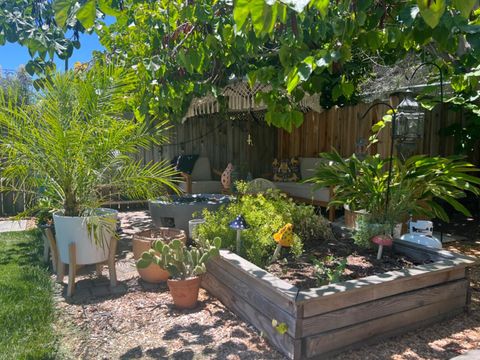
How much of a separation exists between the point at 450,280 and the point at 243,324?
146cm

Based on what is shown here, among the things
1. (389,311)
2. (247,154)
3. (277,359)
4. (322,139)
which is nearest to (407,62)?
(322,139)

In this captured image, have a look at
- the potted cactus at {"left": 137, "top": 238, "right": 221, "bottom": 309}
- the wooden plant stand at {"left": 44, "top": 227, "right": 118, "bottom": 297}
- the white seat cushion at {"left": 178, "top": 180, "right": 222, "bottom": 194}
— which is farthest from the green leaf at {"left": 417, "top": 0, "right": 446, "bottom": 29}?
the white seat cushion at {"left": 178, "top": 180, "right": 222, "bottom": 194}

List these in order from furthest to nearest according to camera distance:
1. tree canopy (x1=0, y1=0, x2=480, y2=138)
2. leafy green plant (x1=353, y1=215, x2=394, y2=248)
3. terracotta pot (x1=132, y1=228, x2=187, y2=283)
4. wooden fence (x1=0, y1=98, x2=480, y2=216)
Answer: wooden fence (x1=0, y1=98, x2=480, y2=216)
terracotta pot (x1=132, y1=228, x2=187, y2=283)
leafy green plant (x1=353, y1=215, x2=394, y2=248)
tree canopy (x1=0, y1=0, x2=480, y2=138)

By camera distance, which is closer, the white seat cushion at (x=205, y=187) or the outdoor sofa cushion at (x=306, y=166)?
the outdoor sofa cushion at (x=306, y=166)

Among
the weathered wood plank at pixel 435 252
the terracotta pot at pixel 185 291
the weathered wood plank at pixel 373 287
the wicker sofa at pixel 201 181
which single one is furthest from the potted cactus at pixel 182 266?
the wicker sofa at pixel 201 181

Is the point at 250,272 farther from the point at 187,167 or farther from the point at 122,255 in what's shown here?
the point at 187,167

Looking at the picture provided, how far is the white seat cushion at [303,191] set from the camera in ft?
19.2

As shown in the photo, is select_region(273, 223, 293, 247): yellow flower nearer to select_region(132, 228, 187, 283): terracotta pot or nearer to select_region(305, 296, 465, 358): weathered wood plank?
select_region(305, 296, 465, 358): weathered wood plank

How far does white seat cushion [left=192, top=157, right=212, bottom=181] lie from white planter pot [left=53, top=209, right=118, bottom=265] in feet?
14.6

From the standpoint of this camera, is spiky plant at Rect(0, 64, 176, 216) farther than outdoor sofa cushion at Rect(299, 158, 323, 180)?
No

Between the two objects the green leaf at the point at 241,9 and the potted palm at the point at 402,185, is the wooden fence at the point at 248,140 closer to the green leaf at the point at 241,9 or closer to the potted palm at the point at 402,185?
the potted palm at the point at 402,185

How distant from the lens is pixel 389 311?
8.09 feet

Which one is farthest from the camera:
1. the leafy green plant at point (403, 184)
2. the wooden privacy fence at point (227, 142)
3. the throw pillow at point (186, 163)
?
the wooden privacy fence at point (227, 142)

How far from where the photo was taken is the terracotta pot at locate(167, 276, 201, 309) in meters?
2.83
